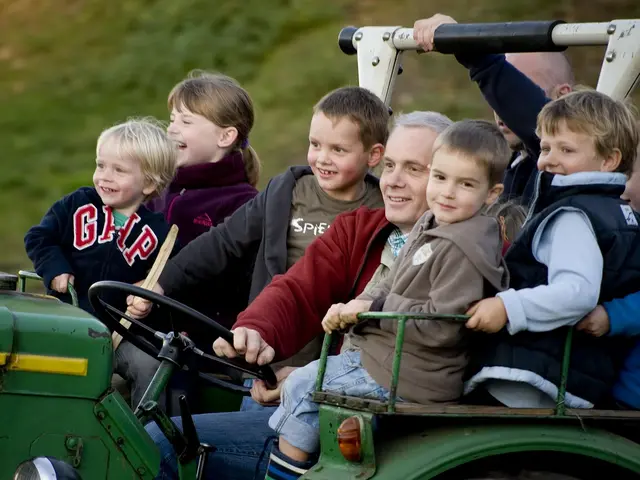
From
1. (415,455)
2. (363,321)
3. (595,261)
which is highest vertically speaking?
(595,261)

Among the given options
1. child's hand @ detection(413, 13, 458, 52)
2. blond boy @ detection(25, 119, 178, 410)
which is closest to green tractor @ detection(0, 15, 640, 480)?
blond boy @ detection(25, 119, 178, 410)

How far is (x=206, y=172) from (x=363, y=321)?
1797mm

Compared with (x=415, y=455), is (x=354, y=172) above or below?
above

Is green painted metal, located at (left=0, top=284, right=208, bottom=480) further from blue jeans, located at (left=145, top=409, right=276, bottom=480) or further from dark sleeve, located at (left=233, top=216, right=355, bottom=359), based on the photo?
dark sleeve, located at (left=233, top=216, right=355, bottom=359)

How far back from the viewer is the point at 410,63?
1123cm

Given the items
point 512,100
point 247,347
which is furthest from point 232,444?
point 512,100

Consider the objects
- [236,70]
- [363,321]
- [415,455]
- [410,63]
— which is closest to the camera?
[415,455]

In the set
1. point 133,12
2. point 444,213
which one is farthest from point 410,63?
point 444,213

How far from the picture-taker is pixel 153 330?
4.21m

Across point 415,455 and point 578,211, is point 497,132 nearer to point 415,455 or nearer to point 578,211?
point 578,211

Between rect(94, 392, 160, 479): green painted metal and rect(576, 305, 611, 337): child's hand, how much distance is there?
1.27 m

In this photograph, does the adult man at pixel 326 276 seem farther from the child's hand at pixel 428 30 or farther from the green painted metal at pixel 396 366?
the green painted metal at pixel 396 366

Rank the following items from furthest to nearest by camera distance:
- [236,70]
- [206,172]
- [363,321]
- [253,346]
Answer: [236,70] → [206,172] → [253,346] → [363,321]

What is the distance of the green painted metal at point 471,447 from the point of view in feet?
11.3
